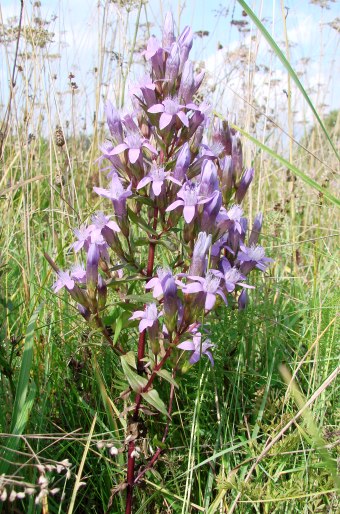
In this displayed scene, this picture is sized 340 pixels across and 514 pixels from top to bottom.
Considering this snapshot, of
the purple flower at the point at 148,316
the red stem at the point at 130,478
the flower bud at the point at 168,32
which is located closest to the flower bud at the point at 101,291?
the purple flower at the point at 148,316

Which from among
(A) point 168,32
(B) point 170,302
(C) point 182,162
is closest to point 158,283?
(B) point 170,302

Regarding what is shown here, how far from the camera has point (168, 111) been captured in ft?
4.42

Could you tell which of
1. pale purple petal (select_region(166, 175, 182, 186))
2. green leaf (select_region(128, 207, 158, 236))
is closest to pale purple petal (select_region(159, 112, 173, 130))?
pale purple petal (select_region(166, 175, 182, 186))

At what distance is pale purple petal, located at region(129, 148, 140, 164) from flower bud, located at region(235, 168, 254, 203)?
44 cm

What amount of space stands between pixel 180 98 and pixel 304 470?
3.08 ft

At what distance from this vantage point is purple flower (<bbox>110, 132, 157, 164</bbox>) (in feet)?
4.48

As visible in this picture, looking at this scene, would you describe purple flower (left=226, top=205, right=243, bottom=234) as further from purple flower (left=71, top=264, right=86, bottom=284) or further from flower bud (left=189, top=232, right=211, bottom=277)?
purple flower (left=71, top=264, right=86, bottom=284)

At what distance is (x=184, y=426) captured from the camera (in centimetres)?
163

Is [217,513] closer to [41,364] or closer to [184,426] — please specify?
[184,426]

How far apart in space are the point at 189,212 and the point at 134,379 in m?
0.40

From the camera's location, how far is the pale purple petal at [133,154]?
1.36 meters

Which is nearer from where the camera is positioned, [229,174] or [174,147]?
[174,147]

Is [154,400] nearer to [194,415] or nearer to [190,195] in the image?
[194,415]

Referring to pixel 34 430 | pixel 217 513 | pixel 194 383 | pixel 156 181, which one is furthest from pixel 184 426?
pixel 156 181
